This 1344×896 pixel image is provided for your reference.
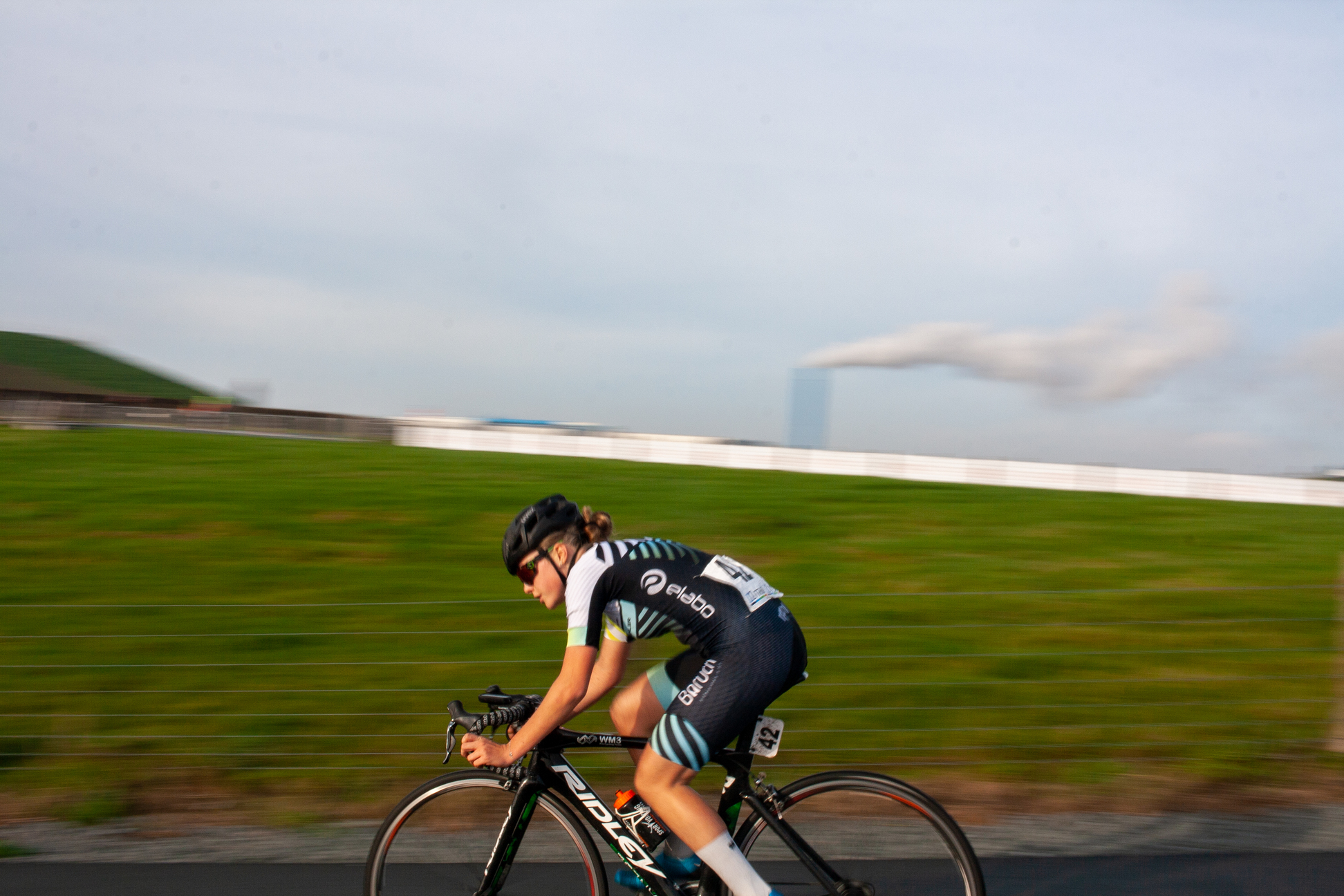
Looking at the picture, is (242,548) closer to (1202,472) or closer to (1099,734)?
(1099,734)

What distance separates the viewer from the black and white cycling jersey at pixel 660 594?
297cm

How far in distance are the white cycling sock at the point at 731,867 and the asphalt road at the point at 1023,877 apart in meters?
1.06

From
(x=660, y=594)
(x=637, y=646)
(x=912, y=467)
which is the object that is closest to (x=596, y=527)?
(x=660, y=594)

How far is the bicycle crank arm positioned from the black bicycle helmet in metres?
0.99

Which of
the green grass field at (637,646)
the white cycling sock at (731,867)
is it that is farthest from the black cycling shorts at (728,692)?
the green grass field at (637,646)

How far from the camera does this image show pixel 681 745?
117 inches

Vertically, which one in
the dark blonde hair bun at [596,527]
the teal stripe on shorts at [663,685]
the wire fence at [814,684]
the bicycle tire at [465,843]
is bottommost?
the wire fence at [814,684]

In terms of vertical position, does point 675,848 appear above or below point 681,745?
below

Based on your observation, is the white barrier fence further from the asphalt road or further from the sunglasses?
the sunglasses

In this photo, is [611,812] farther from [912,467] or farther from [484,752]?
[912,467]

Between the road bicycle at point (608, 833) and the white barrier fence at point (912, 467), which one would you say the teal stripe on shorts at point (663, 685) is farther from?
the white barrier fence at point (912, 467)

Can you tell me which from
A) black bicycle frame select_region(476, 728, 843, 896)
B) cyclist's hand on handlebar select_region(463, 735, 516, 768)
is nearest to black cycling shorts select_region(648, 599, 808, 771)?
black bicycle frame select_region(476, 728, 843, 896)

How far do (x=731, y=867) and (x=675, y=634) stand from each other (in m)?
0.67

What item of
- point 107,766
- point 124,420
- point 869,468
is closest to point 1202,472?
point 869,468
